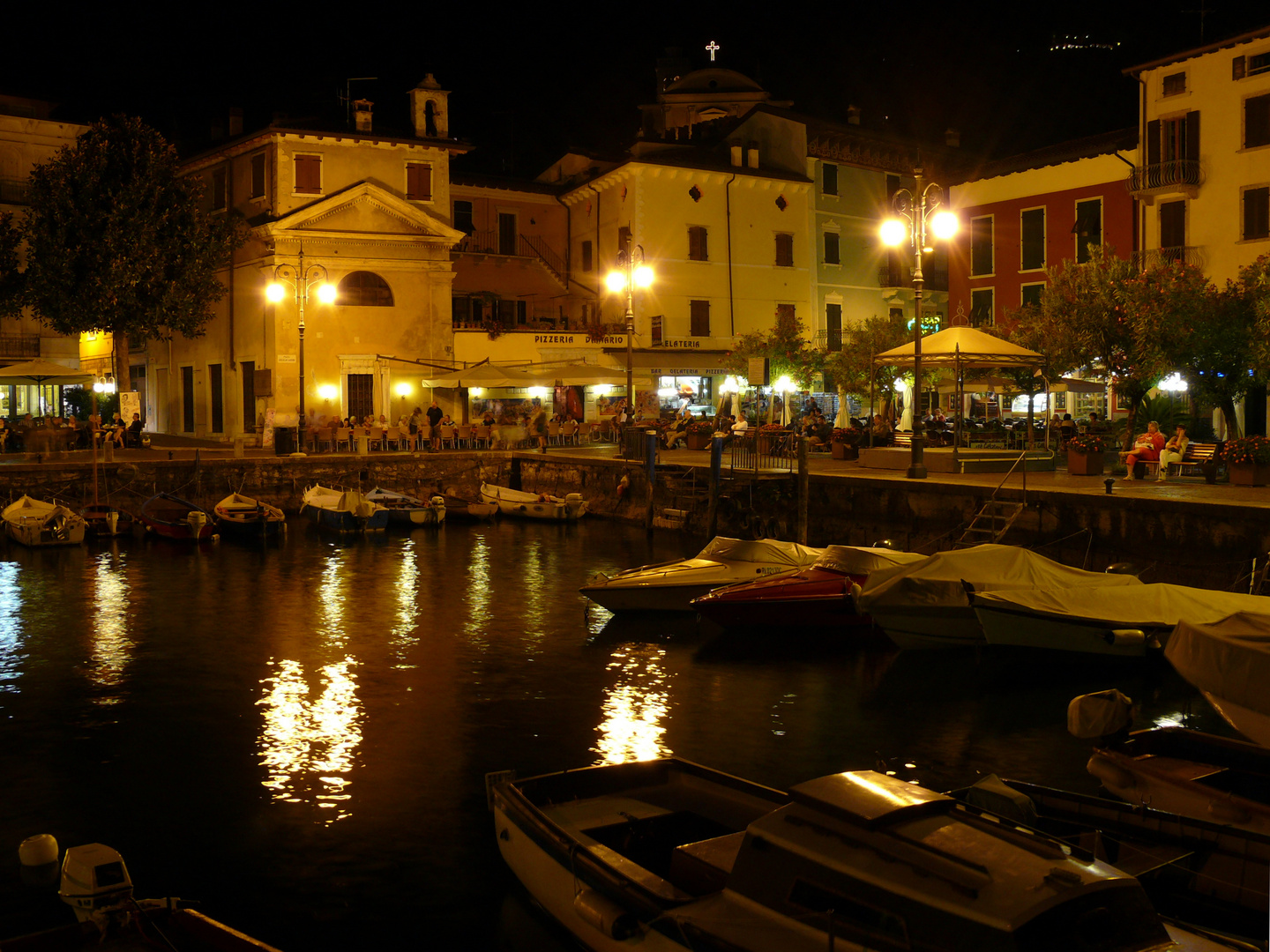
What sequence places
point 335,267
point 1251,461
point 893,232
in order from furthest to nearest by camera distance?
point 335,267, point 893,232, point 1251,461

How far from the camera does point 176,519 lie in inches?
1217

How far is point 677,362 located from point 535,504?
14847 millimetres

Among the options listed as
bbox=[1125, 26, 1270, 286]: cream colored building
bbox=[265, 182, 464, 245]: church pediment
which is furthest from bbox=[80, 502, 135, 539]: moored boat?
bbox=[1125, 26, 1270, 286]: cream colored building

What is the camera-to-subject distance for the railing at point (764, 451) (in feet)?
97.2

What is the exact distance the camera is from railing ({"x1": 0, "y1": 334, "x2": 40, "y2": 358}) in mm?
46344

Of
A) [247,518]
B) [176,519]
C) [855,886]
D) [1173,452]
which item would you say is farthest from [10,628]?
[1173,452]

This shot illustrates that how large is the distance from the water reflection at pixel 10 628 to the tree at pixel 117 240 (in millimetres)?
14701

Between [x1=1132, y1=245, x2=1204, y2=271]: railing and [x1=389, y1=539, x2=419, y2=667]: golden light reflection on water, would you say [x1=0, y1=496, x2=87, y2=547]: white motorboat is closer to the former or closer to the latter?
[x1=389, y1=539, x2=419, y2=667]: golden light reflection on water

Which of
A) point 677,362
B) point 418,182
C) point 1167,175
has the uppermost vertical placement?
point 418,182

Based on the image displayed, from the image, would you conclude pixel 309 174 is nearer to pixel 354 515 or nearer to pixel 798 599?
pixel 354 515

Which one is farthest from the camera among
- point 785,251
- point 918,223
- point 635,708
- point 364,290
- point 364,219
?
point 785,251

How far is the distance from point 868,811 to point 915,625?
418 inches

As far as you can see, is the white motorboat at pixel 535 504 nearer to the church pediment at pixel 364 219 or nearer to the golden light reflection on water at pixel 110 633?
the golden light reflection on water at pixel 110 633

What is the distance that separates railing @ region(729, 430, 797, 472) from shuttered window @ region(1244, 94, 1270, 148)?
14702 mm
